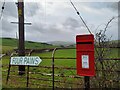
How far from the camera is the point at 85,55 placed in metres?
5.90

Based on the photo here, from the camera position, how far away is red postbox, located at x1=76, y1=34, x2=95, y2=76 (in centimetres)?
582

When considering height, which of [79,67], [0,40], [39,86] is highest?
[0,40]

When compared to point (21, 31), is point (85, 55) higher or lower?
lower

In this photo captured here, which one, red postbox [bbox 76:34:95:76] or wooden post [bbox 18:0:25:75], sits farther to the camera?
wooden post [bbox 18:0:25:75]

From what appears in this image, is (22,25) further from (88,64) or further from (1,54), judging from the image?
(88,64)

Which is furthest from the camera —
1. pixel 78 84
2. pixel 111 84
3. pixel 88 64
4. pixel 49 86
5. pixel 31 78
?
pixel 31 78

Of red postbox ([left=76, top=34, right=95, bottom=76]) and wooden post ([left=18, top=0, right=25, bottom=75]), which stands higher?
wooden post ([left=18, top=0, right=25, bottom=75])

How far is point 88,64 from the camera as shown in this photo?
584cm

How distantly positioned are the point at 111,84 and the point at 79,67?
3.99 ft

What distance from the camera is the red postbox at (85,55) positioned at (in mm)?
5816

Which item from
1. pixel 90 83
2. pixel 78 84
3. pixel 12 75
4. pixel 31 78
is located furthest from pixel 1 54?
pixel 90 83

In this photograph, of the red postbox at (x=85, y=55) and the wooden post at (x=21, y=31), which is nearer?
the red postbox at (x=85, y=55)

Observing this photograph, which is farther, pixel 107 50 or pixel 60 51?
pixel 60 51

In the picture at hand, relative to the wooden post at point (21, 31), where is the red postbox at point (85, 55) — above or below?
below
